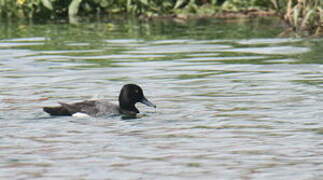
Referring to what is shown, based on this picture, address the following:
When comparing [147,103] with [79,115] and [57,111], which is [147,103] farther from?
[57,111]

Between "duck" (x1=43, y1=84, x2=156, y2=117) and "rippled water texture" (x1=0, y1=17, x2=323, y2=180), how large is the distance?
14cm

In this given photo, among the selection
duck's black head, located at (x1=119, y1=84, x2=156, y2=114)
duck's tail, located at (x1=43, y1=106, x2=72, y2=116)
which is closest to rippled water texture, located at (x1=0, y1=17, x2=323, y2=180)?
duck's tail, located at (x1=43, y1=106, x2=72, y2=116)

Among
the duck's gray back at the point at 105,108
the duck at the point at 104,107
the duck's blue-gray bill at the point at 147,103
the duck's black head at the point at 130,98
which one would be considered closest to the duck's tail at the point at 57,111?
the duck at the point at 104,107

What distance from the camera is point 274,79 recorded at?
1558 cm

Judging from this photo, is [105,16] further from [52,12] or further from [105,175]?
[105,175]

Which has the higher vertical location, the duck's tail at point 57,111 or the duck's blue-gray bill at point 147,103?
the duck's tail at point 57,111

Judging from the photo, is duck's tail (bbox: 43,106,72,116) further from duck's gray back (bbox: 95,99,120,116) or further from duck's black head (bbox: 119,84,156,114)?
duck's black head (bbox: 119,84,156,114)

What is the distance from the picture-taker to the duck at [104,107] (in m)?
12.4

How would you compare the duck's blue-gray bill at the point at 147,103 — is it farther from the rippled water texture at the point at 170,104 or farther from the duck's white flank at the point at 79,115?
the duck's white flank at the point at 79,115

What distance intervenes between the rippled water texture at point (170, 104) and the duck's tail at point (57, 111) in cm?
9

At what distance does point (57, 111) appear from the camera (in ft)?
40.6

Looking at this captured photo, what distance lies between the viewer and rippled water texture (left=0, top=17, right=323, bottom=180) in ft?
30.5

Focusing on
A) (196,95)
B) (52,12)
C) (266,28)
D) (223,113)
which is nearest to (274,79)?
(196,95)

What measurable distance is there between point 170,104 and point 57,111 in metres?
1.65
